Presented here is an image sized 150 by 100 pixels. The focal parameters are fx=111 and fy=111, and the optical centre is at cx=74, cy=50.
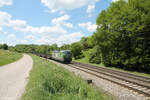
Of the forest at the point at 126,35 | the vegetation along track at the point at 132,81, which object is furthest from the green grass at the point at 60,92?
the forest at the point at 126,35

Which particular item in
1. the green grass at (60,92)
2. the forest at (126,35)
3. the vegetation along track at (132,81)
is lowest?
the vegetation along track at (132,81)

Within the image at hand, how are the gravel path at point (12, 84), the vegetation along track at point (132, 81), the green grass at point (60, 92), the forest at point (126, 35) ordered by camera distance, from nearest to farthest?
the green grass at point (60, 92) < the gravel path at point (12, 84) < the vegetation along track at point (132, 81) < the forest at point (126, 35)

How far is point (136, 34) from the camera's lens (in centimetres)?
1502

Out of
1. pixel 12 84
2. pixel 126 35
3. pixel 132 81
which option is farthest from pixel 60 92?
pixel 126 35

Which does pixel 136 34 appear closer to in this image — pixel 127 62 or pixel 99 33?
pixel 127 62

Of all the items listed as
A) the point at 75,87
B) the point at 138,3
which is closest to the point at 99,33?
the point at 138,3

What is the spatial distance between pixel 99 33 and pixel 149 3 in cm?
872

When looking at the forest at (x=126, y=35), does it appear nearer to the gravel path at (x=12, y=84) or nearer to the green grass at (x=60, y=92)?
the green grass at (x=60, y=92)

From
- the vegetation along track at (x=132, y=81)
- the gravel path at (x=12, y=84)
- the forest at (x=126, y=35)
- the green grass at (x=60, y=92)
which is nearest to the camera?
the green grass at (x=60, y=92)

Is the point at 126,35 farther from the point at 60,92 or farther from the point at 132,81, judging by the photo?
the point at 60,92

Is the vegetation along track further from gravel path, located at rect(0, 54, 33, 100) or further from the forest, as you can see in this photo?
gravel path, located at rect(0, 54, 33, 100)

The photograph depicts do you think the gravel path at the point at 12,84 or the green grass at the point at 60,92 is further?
the gravel path at the point at 12,84

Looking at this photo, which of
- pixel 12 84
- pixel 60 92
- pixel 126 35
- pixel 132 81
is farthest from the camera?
pixel 126 35

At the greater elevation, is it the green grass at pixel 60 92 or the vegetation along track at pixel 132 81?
the green grass at pixel 60 92
